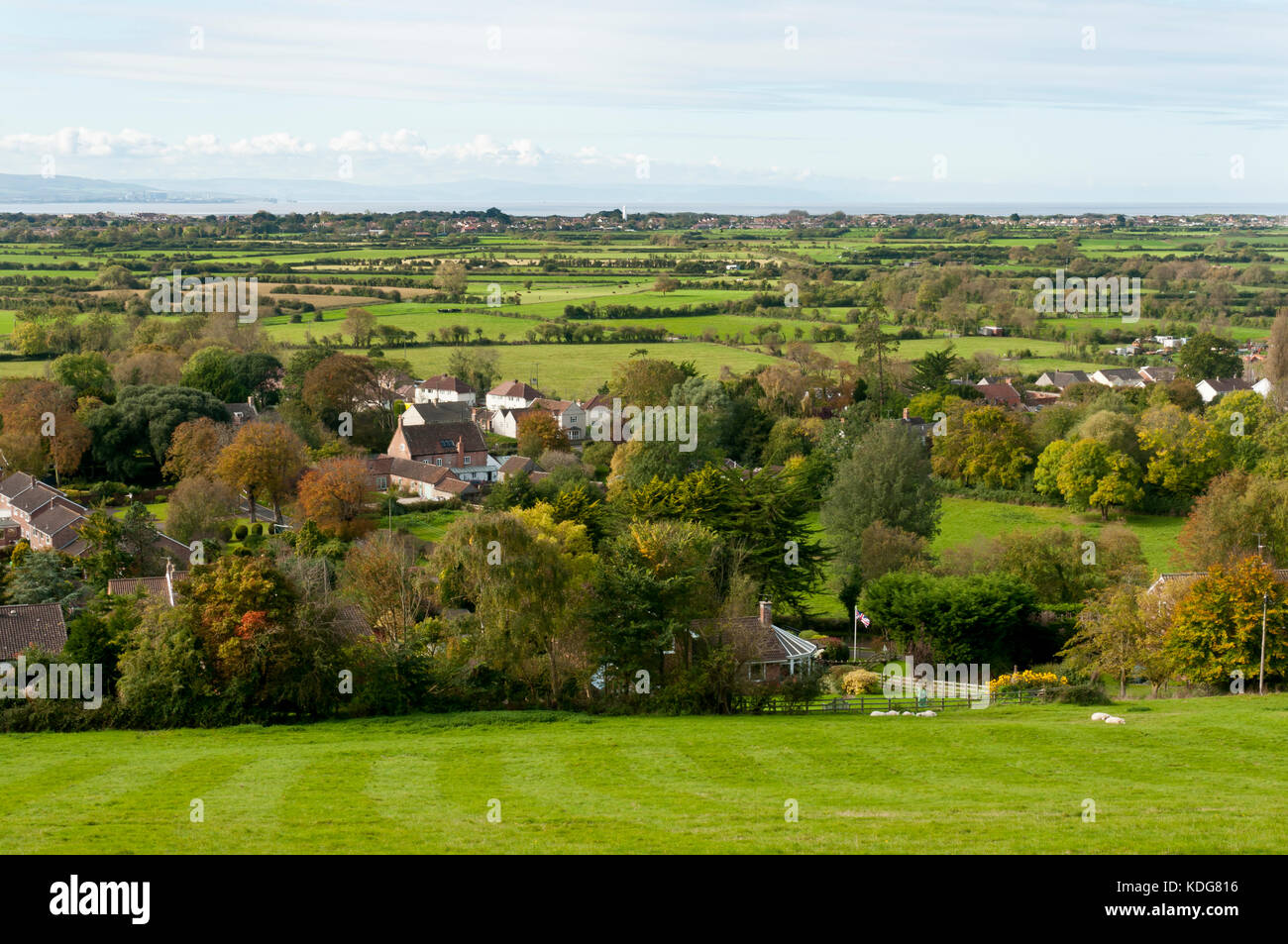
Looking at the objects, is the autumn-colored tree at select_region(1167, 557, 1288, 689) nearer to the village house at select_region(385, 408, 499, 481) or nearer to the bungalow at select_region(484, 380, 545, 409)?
the village house at select_region(385, 408, 499, 481)

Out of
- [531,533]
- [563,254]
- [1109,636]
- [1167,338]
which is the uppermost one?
[563,254]

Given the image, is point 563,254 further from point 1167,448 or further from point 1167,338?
point 1167,448

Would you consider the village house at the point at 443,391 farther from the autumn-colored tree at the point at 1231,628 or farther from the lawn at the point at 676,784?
A: the autumn-colored tree at the point at 1231,628

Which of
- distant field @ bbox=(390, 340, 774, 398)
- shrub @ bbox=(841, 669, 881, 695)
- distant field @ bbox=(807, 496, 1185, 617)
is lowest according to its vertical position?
shrub @ bbox=(841, 669, 881, 695)

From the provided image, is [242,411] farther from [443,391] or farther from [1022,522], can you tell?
[1022,522]

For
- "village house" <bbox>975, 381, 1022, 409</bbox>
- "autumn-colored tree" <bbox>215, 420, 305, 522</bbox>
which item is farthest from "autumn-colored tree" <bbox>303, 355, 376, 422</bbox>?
"village house" <bbox>975, 381, 1022, 409</bbox>

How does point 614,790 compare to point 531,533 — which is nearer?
point 614,790

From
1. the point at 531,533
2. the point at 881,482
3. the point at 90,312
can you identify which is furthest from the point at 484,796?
the point at 90,312

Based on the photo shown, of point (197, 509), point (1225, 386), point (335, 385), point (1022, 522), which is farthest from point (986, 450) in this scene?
point (197, 509)
